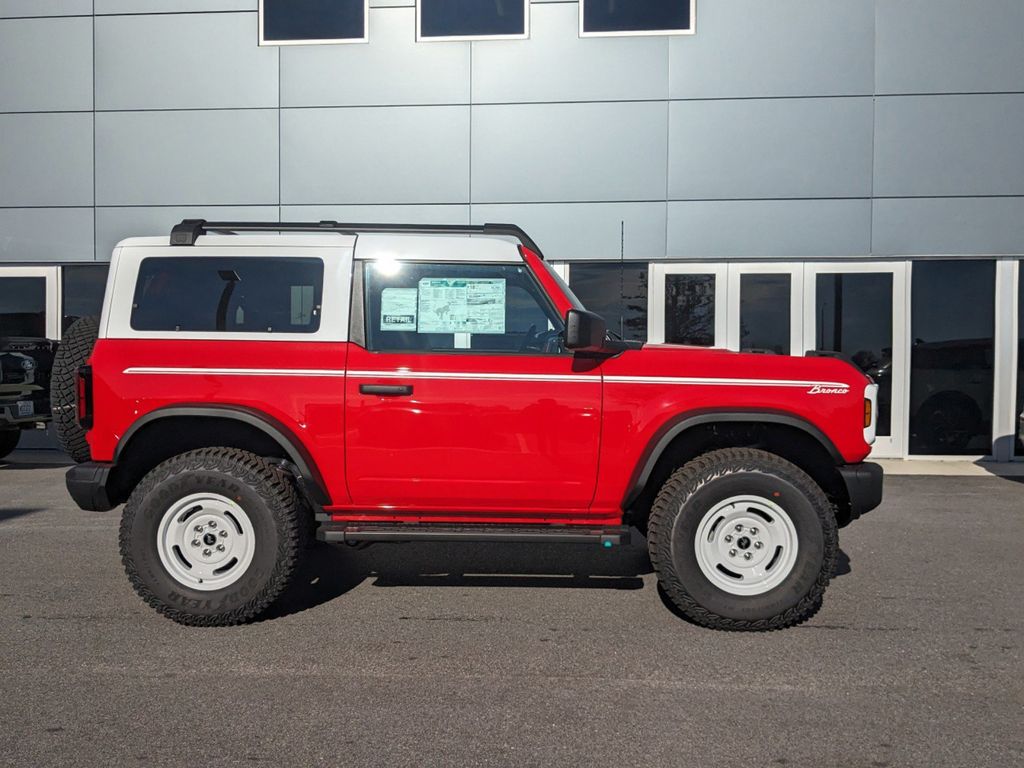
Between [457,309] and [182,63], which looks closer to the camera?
[457,309]

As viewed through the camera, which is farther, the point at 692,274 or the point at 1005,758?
the point at 692,274

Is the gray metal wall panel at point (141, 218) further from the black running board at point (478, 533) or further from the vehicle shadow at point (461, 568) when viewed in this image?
the black running board at point (478, 533)

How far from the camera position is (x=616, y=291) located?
11172 mm

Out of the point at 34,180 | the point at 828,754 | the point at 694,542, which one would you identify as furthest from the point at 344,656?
the point at 34,180

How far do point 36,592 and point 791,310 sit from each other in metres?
9.23

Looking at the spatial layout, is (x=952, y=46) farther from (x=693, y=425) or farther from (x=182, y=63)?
(x=182, y=63)

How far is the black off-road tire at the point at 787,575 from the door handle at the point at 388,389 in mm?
1472

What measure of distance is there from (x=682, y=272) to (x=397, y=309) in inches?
289

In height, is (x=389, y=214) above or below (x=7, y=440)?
above

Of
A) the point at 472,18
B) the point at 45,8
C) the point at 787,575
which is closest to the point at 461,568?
the point at 787,575

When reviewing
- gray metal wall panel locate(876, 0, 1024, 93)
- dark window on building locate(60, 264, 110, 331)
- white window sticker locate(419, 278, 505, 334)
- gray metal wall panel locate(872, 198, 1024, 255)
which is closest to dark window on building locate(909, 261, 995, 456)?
gray metal wall panel locate(872, 198, 1024, 255)

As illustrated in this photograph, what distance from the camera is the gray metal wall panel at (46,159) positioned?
11.4 meters

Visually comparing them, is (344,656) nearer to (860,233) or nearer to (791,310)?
(791,310)

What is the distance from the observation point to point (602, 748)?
2918 mm
